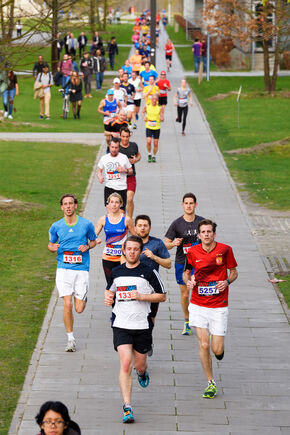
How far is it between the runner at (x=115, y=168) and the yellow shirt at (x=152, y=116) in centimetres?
801

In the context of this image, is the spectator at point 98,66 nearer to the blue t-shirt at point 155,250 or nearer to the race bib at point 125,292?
the blue t-shirt at point 155,250

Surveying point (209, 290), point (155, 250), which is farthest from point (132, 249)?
point (155, 250)

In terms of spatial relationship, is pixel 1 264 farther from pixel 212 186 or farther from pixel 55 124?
pixel 55 124

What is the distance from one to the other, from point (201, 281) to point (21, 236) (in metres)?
8.27

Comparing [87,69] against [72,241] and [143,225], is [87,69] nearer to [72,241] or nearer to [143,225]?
[72,241]

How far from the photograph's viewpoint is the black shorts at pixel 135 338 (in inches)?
351

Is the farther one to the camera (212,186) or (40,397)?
(212,186)

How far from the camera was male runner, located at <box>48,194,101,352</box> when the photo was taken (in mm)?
10695

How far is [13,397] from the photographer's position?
30.5ft

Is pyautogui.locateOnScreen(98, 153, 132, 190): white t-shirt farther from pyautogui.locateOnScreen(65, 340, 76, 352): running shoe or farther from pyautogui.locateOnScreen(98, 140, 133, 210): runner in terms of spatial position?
pyautogui.locateOnScreen(65, 340, 76, 352): running shoe

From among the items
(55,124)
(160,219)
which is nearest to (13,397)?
(160,219)

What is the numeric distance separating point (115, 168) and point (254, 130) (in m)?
16.9

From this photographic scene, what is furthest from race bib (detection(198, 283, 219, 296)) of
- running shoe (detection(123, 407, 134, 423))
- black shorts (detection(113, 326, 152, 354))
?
running shoe (detection(123, 407, 134, 423))

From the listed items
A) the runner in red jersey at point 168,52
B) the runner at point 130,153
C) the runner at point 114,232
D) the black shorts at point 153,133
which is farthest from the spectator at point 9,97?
the runner in red jersey at point 168,52
